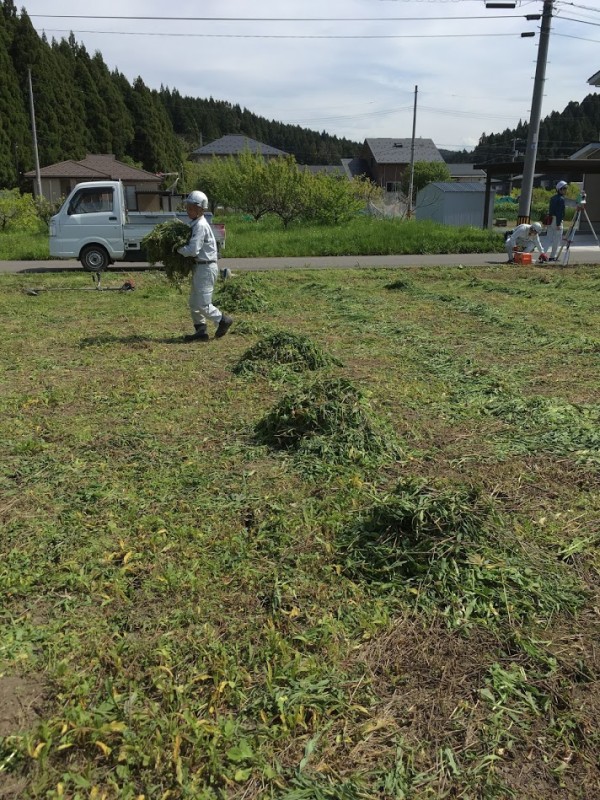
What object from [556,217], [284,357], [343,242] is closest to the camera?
[284,357]

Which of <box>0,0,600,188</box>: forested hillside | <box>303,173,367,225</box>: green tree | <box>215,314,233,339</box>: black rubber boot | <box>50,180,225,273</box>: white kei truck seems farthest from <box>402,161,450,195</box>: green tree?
<box>215,314,233,339</box>: black rubber boot

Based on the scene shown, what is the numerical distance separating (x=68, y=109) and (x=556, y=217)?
162 feet

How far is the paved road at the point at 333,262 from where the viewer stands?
1748 centimetres

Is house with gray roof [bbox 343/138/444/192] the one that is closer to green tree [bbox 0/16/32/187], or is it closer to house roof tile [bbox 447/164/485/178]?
house roof tile [bbox 447/164/485/178]

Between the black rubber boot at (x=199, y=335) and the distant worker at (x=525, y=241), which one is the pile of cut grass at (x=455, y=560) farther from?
the distant worker at (x=525, y=241)

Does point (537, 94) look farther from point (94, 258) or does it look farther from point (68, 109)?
point (68, 109)

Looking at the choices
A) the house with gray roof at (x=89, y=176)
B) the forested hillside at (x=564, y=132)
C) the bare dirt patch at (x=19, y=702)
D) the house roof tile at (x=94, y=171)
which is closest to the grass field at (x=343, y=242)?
the bare dirt patch at (x=19, y=702)

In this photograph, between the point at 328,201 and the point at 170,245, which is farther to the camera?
the point at 328,201

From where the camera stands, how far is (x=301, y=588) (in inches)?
118

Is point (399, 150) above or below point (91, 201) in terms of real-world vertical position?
above

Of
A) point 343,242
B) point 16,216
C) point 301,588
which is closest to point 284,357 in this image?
point 301,588

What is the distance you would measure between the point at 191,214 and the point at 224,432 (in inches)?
148

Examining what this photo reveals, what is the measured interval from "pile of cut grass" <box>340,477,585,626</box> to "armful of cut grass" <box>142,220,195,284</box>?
17.1 ft

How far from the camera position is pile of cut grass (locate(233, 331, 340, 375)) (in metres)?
6.59
